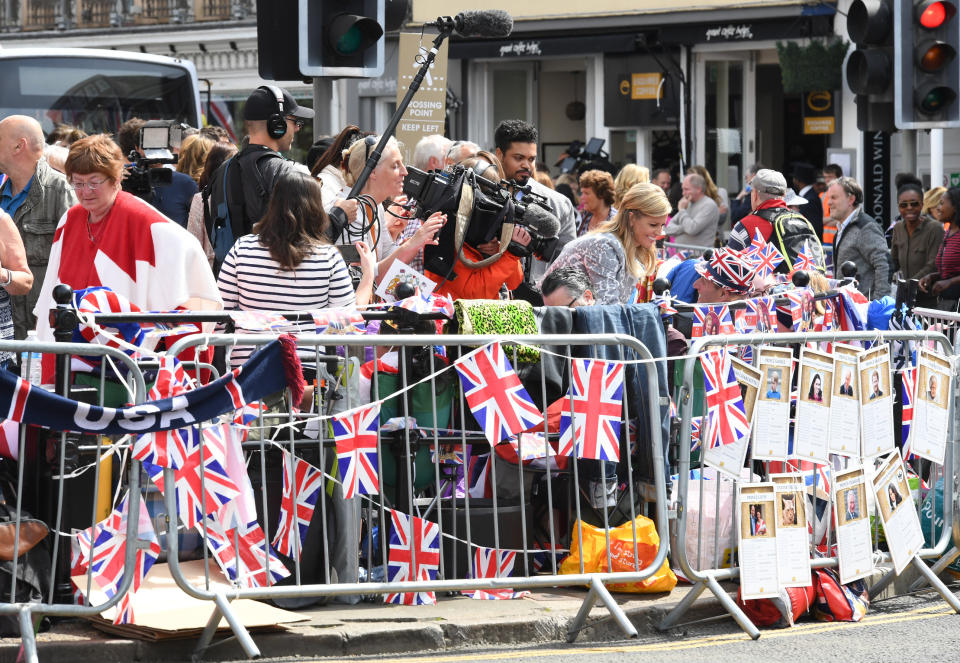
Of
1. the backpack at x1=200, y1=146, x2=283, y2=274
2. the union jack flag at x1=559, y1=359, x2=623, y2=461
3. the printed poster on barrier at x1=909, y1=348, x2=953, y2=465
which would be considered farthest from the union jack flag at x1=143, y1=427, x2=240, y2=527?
the printed poster on barrier at x1=909, y1=348, x2=953, y2=465

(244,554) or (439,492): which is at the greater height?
(439,492)

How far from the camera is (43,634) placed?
5855mm

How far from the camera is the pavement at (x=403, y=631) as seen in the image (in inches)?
227

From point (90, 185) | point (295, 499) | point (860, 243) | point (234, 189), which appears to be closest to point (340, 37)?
point (234, 189)

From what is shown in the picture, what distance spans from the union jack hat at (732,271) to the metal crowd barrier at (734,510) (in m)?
1.63

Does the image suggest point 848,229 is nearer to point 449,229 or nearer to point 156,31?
point 449,229

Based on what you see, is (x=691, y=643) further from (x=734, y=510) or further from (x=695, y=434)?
(x=695, y=434)

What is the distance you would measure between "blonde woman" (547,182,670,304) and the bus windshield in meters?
9.27

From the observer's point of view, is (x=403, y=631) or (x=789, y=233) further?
(x=789, y=233)

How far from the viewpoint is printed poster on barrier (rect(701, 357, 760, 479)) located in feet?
21.1

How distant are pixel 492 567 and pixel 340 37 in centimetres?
304

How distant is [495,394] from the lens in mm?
6223

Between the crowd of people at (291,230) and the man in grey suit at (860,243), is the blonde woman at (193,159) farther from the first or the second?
the man in grey suit at (860,243)

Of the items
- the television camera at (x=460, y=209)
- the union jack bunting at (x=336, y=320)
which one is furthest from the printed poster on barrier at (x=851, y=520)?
the television camera at (x=460, y=209)
